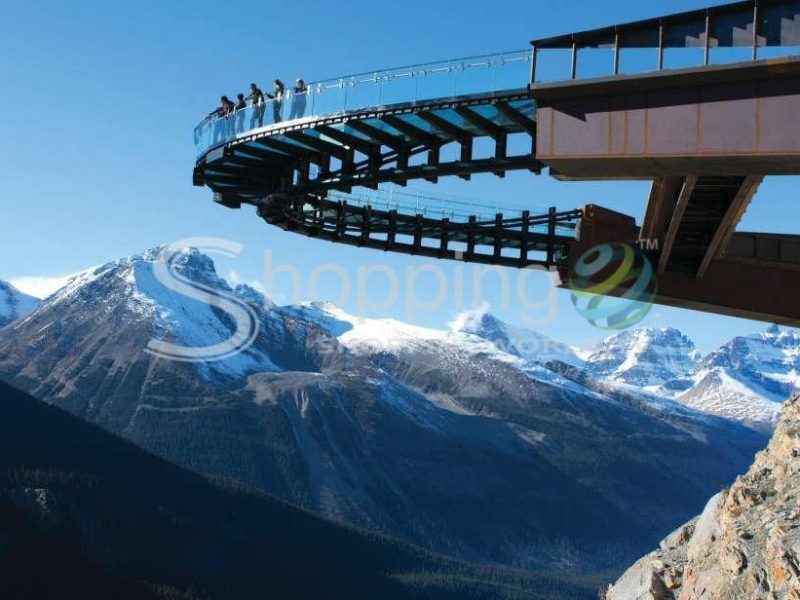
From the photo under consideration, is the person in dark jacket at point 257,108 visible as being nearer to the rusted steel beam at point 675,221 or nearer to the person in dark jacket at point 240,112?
the person in dark jacket at point 240,112

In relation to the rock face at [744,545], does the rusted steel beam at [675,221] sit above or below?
above

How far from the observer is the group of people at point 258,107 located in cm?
3981

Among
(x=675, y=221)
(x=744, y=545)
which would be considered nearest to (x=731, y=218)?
(x=675, y=221)

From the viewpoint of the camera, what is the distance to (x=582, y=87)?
31344 millimetres

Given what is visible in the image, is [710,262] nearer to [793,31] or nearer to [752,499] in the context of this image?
[752,499]

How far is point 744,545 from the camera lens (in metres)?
44.9

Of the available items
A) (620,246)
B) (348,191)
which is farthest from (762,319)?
(348,191)

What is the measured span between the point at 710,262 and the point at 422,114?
1467cm

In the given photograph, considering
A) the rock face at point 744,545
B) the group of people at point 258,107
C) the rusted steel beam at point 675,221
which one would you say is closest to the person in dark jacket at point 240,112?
the group of people at point 258,107

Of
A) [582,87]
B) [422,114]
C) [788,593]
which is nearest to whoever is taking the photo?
[582,87]

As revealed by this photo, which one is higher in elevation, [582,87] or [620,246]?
[582,87]

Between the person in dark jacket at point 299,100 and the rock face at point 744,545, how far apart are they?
76.2ft

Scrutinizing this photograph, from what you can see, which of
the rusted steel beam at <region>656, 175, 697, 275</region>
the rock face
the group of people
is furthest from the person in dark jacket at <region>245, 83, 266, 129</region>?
the rock face

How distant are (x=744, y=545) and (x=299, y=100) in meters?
24.1
